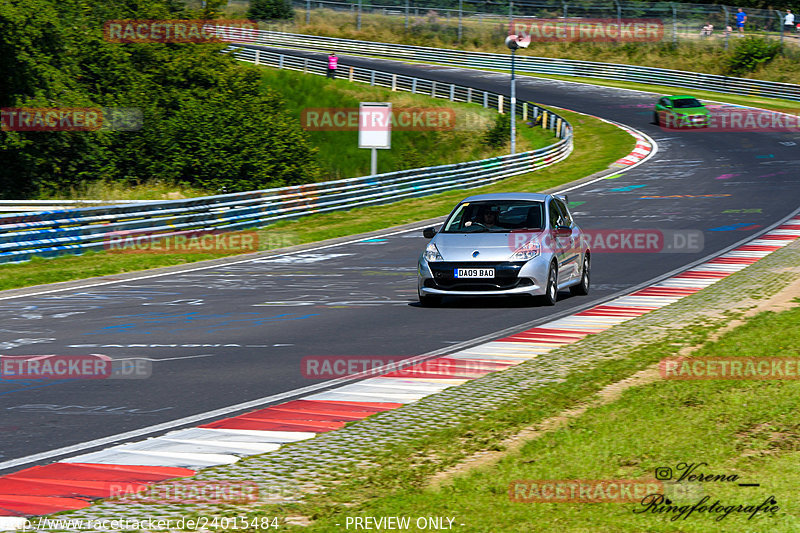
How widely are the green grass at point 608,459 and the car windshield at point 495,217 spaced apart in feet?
20.6

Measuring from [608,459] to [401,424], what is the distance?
5.78ft

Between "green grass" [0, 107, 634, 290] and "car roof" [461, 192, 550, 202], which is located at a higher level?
"car roof" [461, 192, 550, 202]

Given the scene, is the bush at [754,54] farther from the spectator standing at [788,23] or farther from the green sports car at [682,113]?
the green sports car at [682,113]

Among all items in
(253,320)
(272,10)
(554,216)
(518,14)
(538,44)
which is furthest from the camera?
(272,10)

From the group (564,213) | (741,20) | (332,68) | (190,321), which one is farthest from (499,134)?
(190,321)

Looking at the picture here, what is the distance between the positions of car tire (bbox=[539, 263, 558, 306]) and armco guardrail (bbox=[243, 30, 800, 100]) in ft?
162

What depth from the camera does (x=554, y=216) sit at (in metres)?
15.6

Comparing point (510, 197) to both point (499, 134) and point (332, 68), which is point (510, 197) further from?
point (332, 68)

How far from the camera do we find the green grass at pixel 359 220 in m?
20.1

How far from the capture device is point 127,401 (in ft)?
28.5

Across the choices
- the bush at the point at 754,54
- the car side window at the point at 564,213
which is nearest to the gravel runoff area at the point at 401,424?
the car side window at the point at 564,213

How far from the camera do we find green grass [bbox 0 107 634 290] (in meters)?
20.1

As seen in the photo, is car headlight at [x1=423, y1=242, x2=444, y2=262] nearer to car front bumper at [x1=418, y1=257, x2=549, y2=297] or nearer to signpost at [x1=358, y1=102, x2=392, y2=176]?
car front bumper at [x1=418, y1=257, x2=549, y2=297]

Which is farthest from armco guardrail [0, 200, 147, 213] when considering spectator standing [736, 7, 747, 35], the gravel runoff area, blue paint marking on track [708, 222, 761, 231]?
spectator standing [736, 7, 747, 35]
